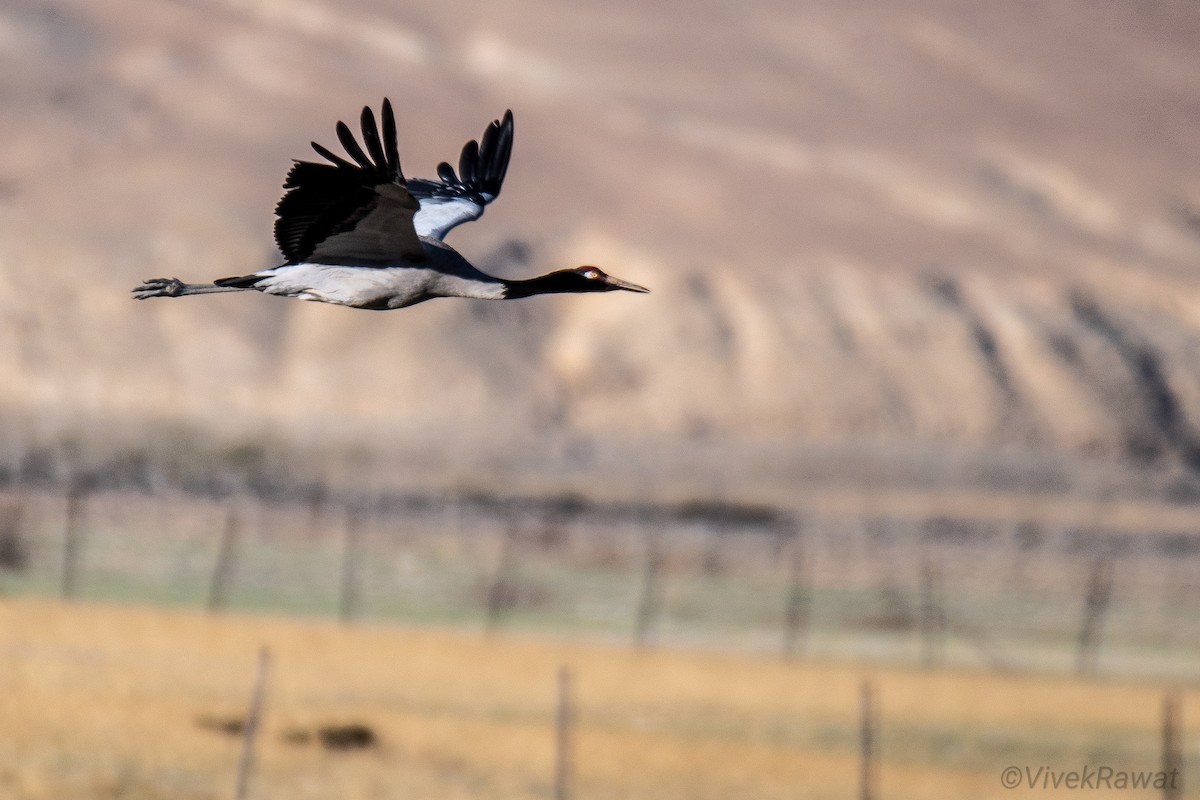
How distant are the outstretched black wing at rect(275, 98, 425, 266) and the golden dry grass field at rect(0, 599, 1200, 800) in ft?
41.3

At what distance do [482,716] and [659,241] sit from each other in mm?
89079

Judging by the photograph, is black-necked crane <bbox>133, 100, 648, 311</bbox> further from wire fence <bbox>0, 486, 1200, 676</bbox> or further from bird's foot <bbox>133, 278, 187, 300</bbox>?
wire fence <bbox>0, 486, 1200, 676</bbox>

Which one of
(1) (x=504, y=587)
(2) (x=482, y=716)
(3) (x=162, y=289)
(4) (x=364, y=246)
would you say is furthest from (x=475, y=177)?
(1) (x=504, y=587)

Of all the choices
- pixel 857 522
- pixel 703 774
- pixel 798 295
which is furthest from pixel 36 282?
pixel 703 774

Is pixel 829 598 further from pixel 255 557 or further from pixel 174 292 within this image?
pixel 174 292

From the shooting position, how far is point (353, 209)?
535 inches

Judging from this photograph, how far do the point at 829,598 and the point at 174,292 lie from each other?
45.0 m

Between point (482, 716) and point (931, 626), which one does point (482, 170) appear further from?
point (931, 626)

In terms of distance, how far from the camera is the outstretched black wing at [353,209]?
13.2 m

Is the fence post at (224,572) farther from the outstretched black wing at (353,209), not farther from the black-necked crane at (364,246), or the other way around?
the outstretched black wing at (353,209)

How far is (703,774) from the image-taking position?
1093 inches

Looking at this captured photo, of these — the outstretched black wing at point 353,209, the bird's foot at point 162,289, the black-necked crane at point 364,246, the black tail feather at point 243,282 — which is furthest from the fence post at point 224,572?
the outstretched black wing at point 353,209

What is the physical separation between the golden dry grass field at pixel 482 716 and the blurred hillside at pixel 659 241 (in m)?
58.6

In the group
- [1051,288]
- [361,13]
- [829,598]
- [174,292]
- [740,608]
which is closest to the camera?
[174,292]
